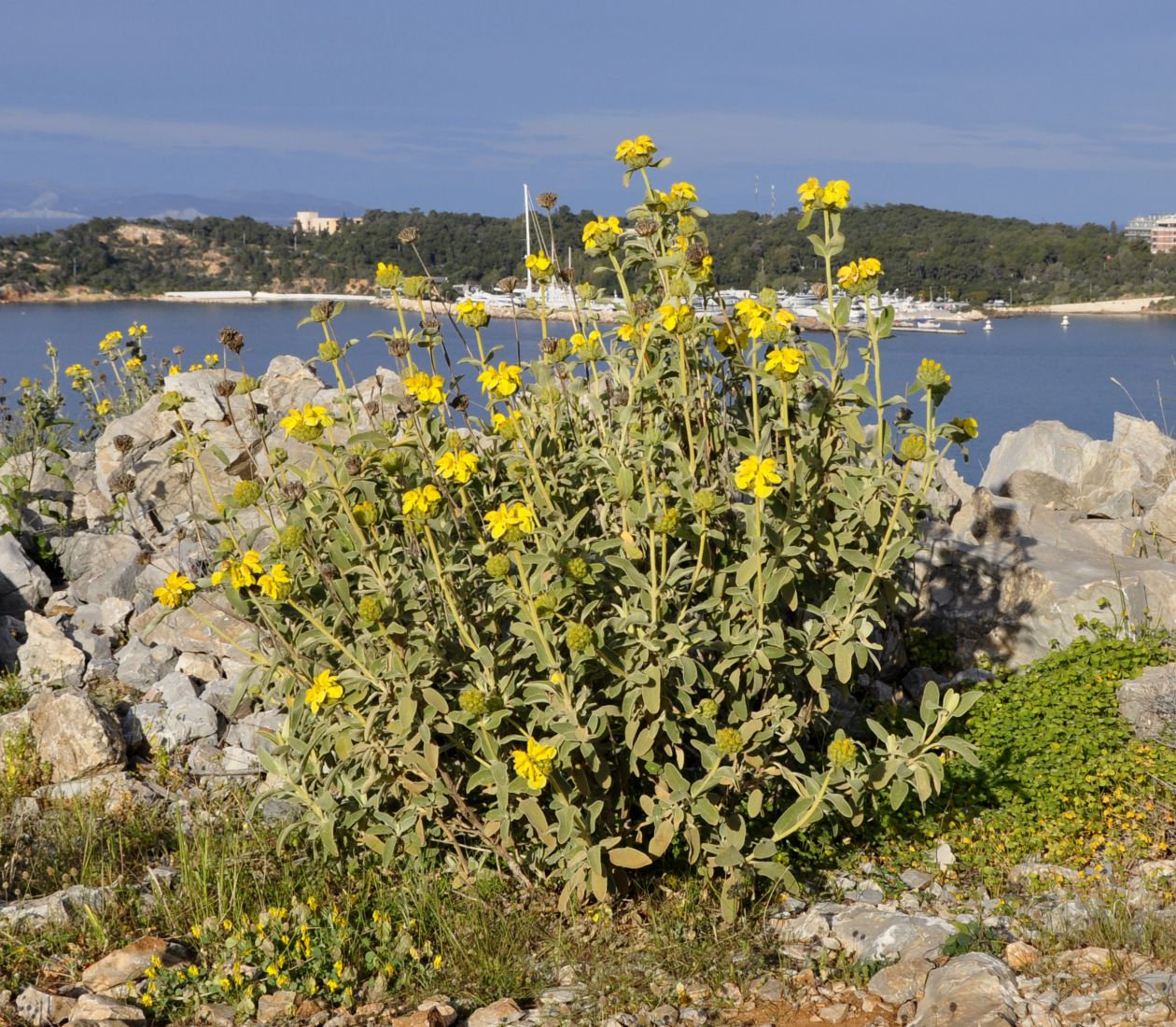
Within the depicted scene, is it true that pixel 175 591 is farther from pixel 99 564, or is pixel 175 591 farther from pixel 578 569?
pixel 99 564

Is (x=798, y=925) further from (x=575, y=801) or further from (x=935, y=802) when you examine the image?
(x=935, y=802)

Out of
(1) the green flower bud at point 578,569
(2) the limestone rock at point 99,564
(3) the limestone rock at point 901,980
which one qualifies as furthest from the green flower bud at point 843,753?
(2) the limestone rock at point 99,564

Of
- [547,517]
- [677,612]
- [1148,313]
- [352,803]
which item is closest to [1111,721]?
[677,612]

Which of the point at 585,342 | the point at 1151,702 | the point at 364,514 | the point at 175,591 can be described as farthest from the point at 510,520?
the point at 1151,702

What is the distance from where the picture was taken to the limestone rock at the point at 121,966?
2.81 meters

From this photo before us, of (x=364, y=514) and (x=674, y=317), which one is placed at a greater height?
(x=674, y=317)

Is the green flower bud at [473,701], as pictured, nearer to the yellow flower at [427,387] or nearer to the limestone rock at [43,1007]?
the yellow flower at [427,387]

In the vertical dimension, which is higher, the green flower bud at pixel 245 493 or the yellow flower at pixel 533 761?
the green flower bud at pixel 245 493

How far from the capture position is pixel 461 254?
1101cm

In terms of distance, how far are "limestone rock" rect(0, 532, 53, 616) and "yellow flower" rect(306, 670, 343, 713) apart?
3428mm

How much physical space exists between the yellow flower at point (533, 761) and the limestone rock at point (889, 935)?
1.04 m

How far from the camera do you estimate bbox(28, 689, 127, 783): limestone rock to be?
13.2 feet

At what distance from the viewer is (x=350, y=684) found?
294 cm

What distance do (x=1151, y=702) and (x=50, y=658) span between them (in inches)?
182
